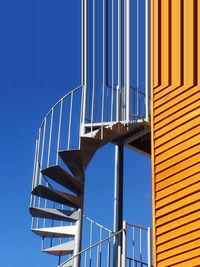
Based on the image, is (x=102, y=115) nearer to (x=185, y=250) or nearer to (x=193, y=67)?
(x=193, y=67)

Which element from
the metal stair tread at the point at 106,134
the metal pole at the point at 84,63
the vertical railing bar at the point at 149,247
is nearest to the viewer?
the vertical railing bar at the point at 149,247

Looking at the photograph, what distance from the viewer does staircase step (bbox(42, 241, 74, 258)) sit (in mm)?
11078

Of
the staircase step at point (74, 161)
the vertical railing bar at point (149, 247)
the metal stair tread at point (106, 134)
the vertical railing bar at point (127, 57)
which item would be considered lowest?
the vertical railing bar at point (149, 247)

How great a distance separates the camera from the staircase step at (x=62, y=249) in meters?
11.1

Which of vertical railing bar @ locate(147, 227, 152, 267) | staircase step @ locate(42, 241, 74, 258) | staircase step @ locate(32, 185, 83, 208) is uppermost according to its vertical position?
staircase step @ locate(32, 185, 83, 208)

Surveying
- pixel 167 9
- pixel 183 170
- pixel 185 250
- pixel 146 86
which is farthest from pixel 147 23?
pixel 185 250

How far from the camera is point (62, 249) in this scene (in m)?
11.1

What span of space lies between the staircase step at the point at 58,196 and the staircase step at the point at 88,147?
0.64 meters

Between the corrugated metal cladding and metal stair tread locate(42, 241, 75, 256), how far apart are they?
365 cm

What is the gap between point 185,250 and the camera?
7.11m

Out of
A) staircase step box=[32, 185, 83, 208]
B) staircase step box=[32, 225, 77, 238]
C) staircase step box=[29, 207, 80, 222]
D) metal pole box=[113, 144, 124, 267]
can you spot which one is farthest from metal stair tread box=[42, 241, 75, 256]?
metal pole box=[113, 144, 124, 267]

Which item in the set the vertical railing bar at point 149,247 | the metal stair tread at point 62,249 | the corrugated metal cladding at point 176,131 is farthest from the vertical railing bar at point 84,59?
the corrugated metal cladding at point 176,131

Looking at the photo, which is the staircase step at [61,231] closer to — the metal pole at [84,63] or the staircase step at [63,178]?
the staircase step at [63,178]

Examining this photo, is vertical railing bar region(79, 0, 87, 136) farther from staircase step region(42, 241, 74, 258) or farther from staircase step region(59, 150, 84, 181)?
staircase step region(42, 241, 74, 258)
